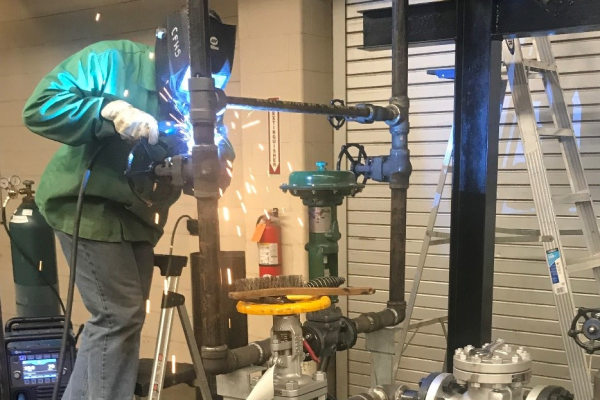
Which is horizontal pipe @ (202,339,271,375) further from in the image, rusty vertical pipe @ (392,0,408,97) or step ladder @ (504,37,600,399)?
step ladder @ (504,37,600,399)

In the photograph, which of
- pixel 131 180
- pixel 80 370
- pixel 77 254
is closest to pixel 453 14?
pixel 131 180

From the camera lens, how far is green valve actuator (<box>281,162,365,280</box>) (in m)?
1.89

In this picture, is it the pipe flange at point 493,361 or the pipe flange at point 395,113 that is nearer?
the pipe flange at point 493,361

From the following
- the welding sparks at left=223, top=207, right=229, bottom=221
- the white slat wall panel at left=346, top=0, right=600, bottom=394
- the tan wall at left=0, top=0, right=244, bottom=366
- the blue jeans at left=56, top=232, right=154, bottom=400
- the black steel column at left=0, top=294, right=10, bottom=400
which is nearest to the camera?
the blue jeans at left=56, top=232, right=154, bottom=400

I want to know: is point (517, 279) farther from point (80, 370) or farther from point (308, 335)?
point (80, 370)

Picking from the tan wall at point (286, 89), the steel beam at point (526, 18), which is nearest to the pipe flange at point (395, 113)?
the steel beam at point (526, 18)

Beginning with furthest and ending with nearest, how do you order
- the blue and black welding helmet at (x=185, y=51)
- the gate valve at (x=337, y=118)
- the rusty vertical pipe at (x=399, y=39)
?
the gate valve at (x=337, y=118), the rusty vertical pipe at (x=399, y=39), the blue and black welding helmet at (x=185, y=51)

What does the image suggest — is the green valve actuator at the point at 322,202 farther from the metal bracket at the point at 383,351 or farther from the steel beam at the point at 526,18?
the steel beam at the point at 526,18

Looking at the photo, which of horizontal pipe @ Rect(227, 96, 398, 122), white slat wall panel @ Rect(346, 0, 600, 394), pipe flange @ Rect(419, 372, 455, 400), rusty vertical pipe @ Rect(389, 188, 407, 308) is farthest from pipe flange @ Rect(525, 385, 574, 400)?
white slat wall panel @ Rect(346, 0, 600, 394)

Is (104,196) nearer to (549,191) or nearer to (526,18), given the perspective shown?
(526,18)

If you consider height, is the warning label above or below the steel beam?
below

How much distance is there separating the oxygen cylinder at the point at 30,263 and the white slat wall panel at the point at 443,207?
5.13 ft

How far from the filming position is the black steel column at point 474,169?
5.69 feet

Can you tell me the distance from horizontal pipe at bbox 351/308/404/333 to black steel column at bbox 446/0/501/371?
0.24 metres
